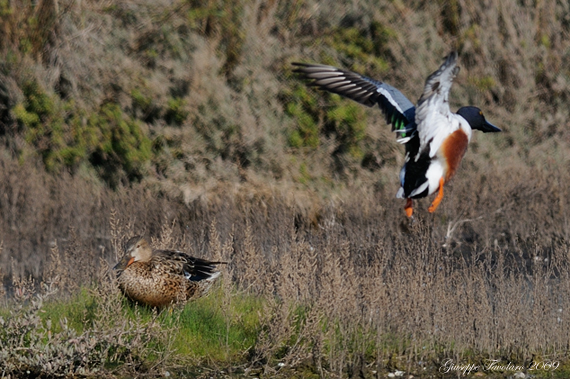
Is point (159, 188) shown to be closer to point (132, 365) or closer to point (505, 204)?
point (505, 204)

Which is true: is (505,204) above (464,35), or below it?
below

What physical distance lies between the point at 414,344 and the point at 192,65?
6451 mm

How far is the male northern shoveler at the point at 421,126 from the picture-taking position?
7.16 meters

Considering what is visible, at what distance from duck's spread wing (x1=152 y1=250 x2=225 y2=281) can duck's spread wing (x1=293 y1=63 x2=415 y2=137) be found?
2.12 meters

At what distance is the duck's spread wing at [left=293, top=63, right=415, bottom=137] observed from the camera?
766 centimetres

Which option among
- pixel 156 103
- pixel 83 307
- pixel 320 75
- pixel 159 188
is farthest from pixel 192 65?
pixel 83 307

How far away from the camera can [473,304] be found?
5.85 metres

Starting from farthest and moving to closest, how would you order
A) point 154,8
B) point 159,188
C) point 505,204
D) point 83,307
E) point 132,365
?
point 154,8 < point 159,188 < point 505,204 < point 83,307 < point 132,365

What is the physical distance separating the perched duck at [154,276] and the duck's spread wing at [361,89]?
7.37 feet

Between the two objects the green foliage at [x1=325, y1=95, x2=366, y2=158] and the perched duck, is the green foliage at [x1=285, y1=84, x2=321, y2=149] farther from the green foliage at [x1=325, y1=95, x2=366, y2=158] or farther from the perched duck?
the perched duck

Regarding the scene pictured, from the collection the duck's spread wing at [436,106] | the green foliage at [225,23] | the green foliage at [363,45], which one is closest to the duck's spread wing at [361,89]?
the duck's spread wing at [436,106]

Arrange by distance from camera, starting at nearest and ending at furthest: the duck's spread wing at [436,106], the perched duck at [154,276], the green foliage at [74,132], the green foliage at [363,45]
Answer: the perched duck at [154,276]
the duck's spread wing at [436,106]
the green foliage at [74,132]
the green foliage at [363,45]

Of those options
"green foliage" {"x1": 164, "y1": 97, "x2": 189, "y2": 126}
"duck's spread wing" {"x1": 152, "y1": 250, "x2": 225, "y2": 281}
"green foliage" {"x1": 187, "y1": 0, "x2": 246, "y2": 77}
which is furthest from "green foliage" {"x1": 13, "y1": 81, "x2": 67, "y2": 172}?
"duck's spread wing" {"x1": 152, "y1": 250, "x2": 225, "y2": 281}

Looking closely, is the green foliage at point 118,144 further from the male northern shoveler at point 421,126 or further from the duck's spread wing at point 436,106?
the duck's spread wing at point 436,106
